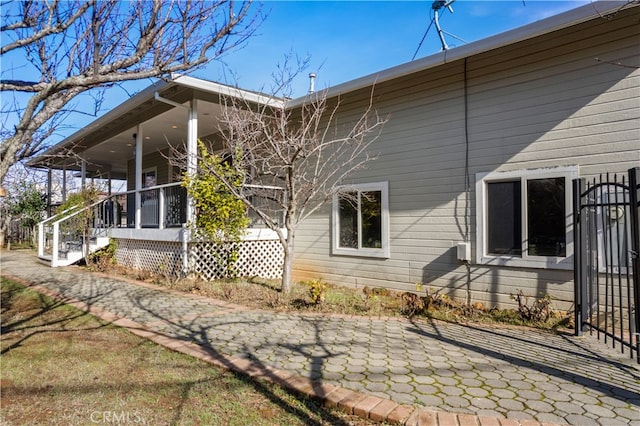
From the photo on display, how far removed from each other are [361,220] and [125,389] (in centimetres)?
591

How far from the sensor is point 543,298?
19.5ft

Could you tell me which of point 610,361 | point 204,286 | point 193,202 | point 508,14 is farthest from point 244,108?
point 610,361

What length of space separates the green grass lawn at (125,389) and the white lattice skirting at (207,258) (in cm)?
382

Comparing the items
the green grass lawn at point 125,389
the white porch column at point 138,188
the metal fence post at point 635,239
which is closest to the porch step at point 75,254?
the white porch column at point 138,188

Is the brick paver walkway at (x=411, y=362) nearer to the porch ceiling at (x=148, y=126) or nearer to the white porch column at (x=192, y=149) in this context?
the white porch column at (x=192, y=149)

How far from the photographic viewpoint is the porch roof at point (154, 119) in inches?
327

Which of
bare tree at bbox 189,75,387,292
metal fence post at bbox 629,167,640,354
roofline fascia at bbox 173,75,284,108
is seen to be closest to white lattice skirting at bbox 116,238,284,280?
bare tree at bbox 189,75,387,292

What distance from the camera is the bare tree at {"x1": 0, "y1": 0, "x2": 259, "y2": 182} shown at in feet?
9.37

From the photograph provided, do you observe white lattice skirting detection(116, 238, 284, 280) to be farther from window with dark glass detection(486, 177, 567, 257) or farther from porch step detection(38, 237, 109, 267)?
window with dark glass detection(486, 177, 567, 257)

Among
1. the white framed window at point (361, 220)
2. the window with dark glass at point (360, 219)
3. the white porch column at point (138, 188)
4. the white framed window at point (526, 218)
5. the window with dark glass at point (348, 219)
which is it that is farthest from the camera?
the white porch column at point (138, 188)

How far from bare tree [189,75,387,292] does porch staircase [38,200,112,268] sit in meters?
4.67

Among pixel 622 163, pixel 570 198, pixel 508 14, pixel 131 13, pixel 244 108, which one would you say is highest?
pixel 508 14

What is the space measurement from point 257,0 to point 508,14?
5.03 m

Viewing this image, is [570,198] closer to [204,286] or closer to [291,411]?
[291,411]
